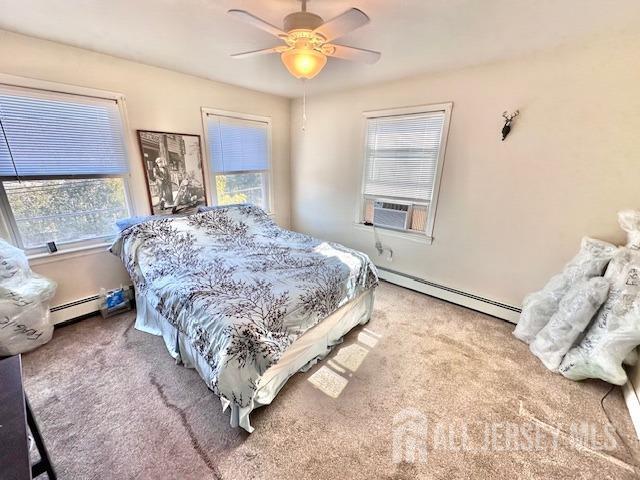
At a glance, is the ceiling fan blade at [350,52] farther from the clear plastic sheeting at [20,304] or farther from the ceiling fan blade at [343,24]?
the clear plastic sheeting at [20,304]

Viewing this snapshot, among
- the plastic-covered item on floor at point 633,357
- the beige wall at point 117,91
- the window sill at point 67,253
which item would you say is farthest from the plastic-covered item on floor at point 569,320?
the window sill at point 67,253

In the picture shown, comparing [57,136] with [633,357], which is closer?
[633,357]

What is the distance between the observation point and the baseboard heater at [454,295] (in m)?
2.51

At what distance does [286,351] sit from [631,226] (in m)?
2.47

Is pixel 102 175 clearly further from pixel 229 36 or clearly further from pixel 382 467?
pixel 382 467

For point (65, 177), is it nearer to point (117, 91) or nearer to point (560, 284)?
point (117, 91)

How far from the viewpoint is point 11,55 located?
1857mm

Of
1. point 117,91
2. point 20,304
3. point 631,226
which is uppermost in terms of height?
point 117,91

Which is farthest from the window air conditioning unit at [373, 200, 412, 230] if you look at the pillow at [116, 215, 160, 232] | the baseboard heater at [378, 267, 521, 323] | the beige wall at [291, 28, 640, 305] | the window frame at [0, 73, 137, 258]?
the window frame at [0, 73, 137, 258]

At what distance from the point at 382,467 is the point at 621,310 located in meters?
1.77

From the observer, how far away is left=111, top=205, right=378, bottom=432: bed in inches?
53.6

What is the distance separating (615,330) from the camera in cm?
164
